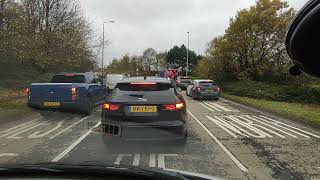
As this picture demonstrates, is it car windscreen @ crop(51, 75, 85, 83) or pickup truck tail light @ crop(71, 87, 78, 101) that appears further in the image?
car windscreen @ crop(51, 75, 85, 83)

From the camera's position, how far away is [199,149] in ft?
38.5

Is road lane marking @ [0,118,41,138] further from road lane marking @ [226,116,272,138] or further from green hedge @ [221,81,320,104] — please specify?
green hedge @ [221,81,320,104]

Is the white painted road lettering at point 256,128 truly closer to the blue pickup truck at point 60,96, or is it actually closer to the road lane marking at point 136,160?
the road lane marking at point 136,160

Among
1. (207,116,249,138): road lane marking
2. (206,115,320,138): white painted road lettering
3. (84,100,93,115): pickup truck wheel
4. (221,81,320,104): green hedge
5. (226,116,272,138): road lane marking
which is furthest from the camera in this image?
(221,81,320,104): green hedge

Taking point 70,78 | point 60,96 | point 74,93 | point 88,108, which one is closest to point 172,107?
point 74,93

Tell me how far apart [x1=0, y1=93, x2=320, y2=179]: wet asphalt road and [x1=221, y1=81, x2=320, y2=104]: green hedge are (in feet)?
58.0

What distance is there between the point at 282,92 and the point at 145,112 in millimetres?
25904

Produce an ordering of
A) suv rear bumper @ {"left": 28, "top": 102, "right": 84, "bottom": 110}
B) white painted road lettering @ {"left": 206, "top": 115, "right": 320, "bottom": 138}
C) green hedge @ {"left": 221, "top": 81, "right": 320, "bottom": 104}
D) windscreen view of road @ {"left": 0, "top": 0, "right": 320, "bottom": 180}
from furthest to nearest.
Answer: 1. green hedge @ {"left": 221, "top": 81, "right": 320, "bottom": 104}
2. suv rear bumper @ {"left": 28, "top": 102, "right": 84, "bottom": 110}
3. white painted road lettering @ {"left": 206, "top": 115, "right": 320, "bottom": 138}
4. windscreen view of road @ {"left": 0, "top": 0, "right": 320, "bottom": 180}

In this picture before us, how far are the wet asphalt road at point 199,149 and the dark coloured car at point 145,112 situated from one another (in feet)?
1.25

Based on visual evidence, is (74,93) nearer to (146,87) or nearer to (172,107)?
(146,87)

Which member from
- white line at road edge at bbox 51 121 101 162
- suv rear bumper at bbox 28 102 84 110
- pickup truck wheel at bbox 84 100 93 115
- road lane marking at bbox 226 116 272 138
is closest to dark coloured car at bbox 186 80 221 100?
road lane marking at bbox 226 116 272 138

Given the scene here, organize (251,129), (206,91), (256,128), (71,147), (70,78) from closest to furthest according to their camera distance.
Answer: (71,147), (251,129), (256,128), (70,78), (206,91)

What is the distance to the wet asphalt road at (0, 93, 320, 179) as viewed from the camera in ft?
31.3

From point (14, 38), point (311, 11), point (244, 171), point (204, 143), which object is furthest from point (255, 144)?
point (14, 38)
